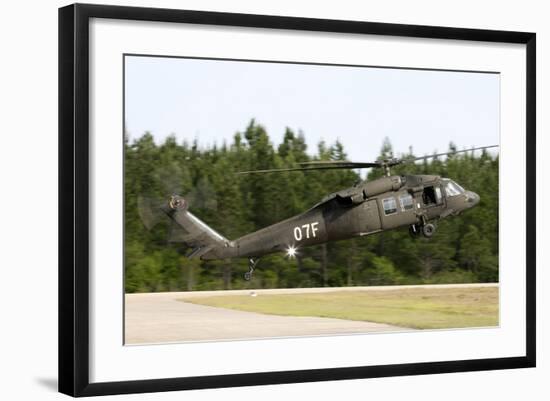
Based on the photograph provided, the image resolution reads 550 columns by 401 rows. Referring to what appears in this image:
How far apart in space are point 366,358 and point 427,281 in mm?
1247

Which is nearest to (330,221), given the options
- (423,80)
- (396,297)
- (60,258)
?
(396,297)

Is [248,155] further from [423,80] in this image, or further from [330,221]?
[423,80]

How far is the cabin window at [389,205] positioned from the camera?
1398 cm

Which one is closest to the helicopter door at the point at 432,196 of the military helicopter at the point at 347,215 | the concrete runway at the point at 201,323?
the military helicopter at the point at 347,215

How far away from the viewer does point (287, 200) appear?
13.2 m

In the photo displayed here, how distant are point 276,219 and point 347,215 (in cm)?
99

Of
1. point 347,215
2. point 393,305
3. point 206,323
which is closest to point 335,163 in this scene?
point 347,215

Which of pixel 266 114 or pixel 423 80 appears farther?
pixel 423 80

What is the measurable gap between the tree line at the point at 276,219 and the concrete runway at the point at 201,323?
0.18 m

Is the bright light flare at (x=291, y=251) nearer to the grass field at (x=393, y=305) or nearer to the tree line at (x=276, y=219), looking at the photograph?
the tree line at (x=276, y=219)

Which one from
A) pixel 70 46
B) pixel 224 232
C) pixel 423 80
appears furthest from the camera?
pixel 423 80

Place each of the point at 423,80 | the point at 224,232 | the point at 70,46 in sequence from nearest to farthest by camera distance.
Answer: the point at 70,46
the point at 224,232
the point at 423,80

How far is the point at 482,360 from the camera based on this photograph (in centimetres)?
1403

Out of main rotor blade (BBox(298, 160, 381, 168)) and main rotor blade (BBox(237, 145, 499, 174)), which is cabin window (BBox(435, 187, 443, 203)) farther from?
main rotor blade (BBox(298, 160, 381, 168))
